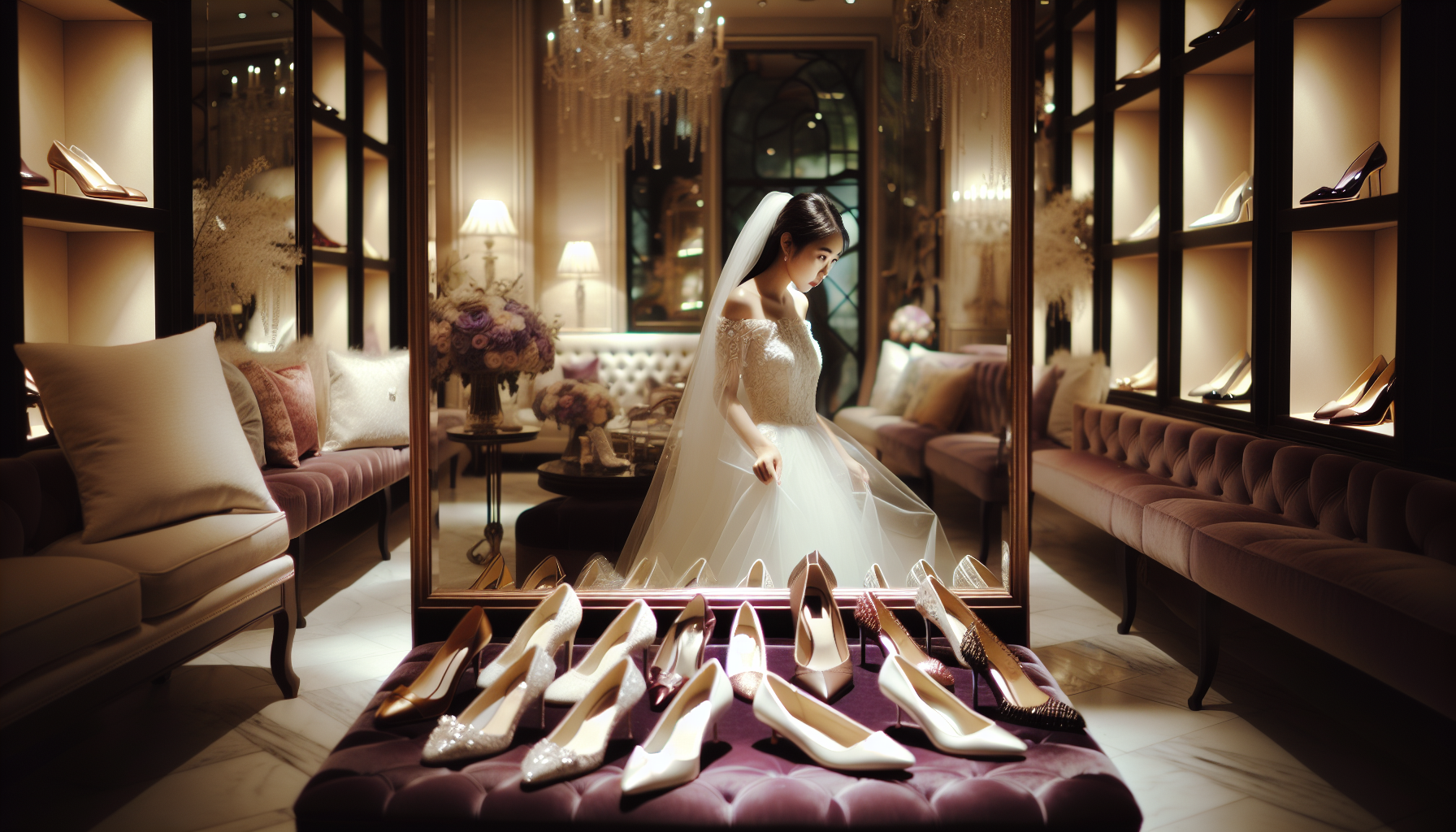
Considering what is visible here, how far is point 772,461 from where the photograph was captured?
194 cm

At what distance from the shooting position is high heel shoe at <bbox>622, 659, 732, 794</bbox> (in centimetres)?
124

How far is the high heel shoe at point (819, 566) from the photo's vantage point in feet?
6.12

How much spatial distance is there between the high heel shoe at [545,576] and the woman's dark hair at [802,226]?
0.75 meters

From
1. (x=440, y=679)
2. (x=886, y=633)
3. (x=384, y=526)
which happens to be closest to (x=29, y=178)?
(x=384, y=526)

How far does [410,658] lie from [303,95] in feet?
11.6

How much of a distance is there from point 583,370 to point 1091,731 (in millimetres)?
1630

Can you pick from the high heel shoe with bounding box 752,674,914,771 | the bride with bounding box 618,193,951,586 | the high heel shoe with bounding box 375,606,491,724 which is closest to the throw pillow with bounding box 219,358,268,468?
the high heel shoe with bounding box 375,606,491,724

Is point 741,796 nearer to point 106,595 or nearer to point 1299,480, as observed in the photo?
point 106,595

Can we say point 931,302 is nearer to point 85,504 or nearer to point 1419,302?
point 1419,302

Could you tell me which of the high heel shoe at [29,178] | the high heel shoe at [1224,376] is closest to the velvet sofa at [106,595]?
the high heel shoe at [29,178]

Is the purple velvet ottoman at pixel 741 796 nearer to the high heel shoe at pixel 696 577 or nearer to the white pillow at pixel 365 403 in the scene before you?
the high heel shoe at pixel 696 577

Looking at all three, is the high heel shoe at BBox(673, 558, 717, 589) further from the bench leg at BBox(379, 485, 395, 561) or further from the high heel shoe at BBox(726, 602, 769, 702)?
the bench leg at BBox(379, 485, 395, 561)

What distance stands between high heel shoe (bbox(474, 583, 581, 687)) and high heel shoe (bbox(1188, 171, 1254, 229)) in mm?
2943

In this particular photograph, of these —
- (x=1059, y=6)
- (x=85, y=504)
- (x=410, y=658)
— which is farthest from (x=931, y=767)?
(x=1059, y=6)
